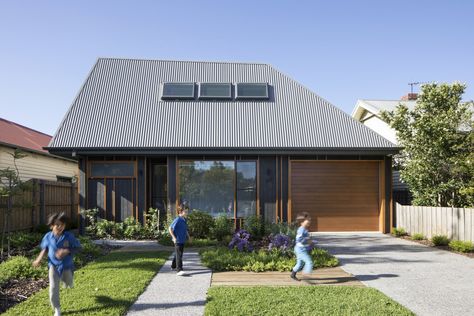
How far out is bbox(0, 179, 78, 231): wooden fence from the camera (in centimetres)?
1304

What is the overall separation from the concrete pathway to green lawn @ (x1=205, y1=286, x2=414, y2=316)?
0.23m

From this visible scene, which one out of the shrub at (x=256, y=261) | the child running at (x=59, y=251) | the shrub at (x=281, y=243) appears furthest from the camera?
the shrub at (x=281, y=243)

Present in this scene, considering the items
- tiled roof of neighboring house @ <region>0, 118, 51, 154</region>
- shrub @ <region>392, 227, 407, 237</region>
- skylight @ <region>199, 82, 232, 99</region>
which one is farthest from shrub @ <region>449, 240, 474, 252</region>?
tiled roof of neighboring house @ <region>0, 118, 51, 154</region>

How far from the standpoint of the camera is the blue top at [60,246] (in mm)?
5652

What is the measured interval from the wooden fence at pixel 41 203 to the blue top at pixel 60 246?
6.48m

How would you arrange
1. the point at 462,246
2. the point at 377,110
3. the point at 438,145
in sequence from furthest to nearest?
the point at 377,110
the point at 438,145
the point at 462,246

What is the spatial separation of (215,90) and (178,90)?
144 centimetres

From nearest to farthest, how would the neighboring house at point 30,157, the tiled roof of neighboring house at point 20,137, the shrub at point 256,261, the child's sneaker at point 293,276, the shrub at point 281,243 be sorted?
the child's sneaker at point 293,276 → the shrub at point 256,261 → the shrub at point 281,243 → the neighboring house at point 30,157 → the tiled roof of neighboring house at point 20,137

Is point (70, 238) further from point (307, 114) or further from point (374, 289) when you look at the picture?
point (307, 114)

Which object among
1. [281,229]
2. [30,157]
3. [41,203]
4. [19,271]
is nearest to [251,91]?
[281,229]

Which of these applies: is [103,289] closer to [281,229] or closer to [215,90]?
[281,229]

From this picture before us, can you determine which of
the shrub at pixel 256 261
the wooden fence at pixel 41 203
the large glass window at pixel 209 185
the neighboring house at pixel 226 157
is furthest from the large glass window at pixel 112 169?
the shrub at pixel 256 261

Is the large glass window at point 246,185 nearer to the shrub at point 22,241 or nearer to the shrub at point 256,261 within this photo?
the shrub at point 256,261

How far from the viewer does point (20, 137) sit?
63.1 ft
